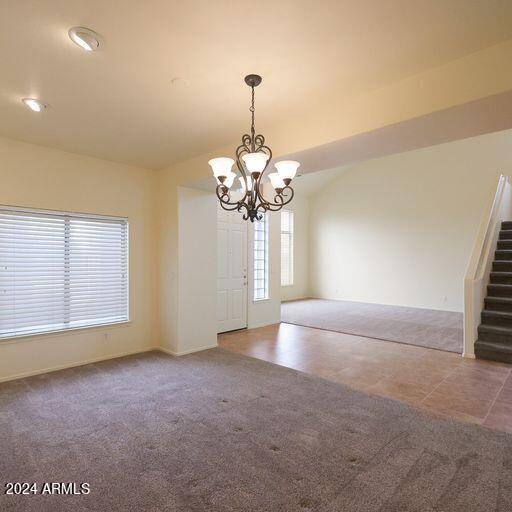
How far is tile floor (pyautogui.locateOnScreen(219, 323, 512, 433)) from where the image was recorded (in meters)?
3.14

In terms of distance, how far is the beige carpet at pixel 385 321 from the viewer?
561 cm

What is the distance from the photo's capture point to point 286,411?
9.83ft

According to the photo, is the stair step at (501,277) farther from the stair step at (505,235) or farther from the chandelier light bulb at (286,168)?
the chandelier light bulb at (286,168)

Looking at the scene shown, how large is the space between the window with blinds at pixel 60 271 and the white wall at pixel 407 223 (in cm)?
728

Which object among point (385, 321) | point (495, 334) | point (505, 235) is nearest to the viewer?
point (495, 334)

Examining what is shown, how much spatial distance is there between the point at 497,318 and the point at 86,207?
5.81 metres

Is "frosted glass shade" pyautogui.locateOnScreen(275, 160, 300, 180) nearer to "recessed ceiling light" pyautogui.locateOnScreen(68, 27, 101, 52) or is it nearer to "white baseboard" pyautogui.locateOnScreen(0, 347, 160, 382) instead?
"recessed ceiling light" pyautogui.locateOnScreen(68, 27, 101, 52)

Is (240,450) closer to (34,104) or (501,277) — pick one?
(34,104)

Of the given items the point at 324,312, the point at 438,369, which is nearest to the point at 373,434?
the point at 438,369

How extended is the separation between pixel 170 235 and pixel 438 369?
3.85 meters

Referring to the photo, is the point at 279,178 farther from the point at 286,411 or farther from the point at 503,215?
the point at 503,215

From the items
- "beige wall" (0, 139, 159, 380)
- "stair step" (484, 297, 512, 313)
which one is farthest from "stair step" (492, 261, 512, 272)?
"beige wall" (0, 139, 159, 380)

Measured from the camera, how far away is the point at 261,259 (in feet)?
21.8

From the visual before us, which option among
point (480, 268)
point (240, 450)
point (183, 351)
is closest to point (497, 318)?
point (480, 268)
